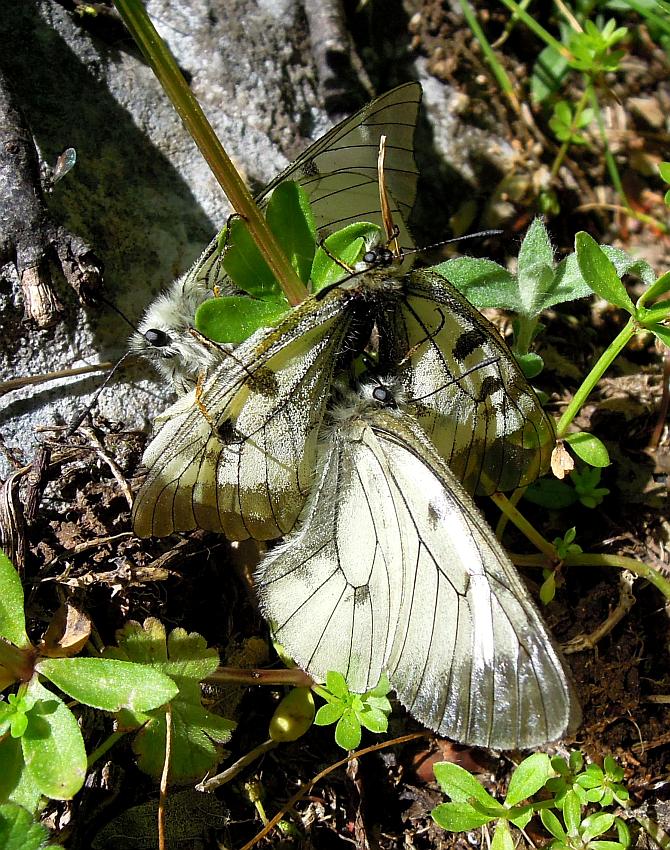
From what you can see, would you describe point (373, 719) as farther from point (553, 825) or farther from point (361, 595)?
point (553, 825)

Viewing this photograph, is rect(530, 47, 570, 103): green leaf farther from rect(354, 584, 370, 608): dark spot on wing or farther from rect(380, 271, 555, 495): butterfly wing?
rect(354, 584, 370, 608): dark spot on wing

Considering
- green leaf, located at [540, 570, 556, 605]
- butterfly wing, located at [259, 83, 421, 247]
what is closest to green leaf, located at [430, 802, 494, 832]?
green leaf, located at [540, 570, 556, 605]

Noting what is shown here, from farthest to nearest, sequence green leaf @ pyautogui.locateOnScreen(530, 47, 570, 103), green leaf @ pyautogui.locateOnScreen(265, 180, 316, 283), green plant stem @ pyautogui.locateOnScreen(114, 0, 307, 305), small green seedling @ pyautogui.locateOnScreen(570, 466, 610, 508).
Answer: green leaf @ pyautogui.locateOnScreen(530, 47, 570, 103) < small green seedling @ pyautogui.locateOnScreen(570, 466, 610, 508) < green leaf @ pyautogui.locateOnScreen(265, 180, 316, 283) < green plant stem @ pyautogui.locateOnScreen(114, 0, 307, 305)

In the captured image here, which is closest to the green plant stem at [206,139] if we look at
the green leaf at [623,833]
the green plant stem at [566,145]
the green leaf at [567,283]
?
A: the green leaf at [567,283]

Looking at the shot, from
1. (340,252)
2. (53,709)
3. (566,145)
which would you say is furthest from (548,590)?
(566,145)

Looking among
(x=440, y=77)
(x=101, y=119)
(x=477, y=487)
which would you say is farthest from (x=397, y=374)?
(x=440, y=77)
